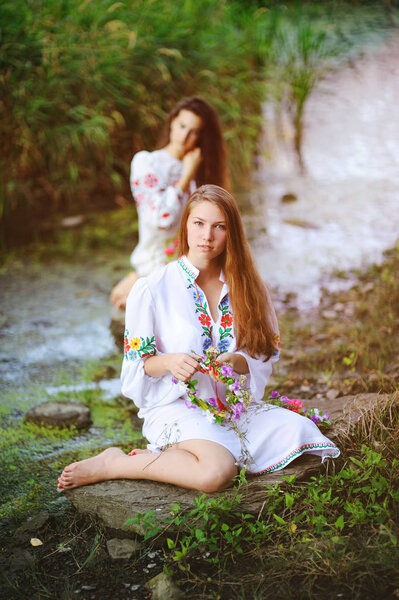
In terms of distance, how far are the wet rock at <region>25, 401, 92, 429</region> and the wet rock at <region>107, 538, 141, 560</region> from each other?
0.98m

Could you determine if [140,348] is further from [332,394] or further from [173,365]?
[332,394]

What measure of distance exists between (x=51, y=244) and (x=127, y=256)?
742 millimetres

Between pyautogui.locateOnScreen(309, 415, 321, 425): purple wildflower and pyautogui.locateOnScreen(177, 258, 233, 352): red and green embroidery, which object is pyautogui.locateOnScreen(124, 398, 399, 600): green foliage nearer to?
pyautogui.locateOnScreen(309, 415, 321, 425): purple wildflower

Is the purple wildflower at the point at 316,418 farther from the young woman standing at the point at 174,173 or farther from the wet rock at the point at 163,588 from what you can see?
the young woman standing at the point at 174,173

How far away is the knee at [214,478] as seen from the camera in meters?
2.20

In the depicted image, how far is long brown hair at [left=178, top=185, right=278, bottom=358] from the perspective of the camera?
2.36 m

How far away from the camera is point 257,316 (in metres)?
2.40

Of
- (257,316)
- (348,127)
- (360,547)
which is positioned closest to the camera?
(360,547)

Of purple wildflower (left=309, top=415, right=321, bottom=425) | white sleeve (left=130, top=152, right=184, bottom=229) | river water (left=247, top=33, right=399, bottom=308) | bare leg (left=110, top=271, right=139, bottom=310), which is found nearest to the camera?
purple wildflower (left=309, top=415, right=321, bottom=425)

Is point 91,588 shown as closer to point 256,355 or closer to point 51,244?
point 256,355

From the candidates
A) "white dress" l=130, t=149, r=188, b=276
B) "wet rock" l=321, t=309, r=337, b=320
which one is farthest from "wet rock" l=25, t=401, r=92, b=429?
"wet rock" l=321, t=309, r=337, b=320

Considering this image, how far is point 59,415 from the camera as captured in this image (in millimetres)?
3113

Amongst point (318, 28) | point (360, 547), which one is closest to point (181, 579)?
point (360, 547)

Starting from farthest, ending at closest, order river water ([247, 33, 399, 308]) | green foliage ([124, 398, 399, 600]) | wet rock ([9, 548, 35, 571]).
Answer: river water ([247, 33, 399, 308]) < wet rock ([9, 548, 35, 571]) < green foliage ([124, 398, 399, 600])
